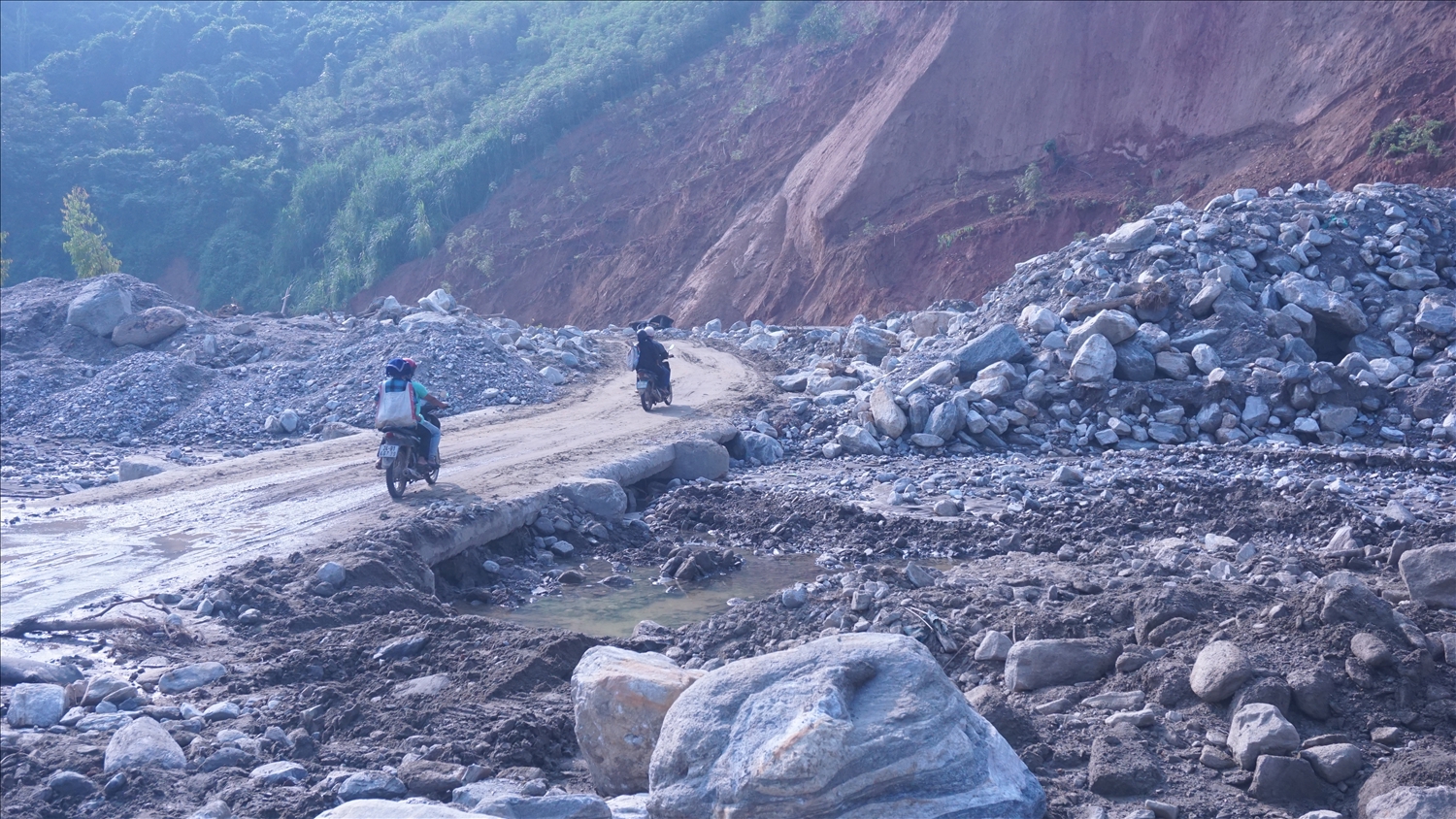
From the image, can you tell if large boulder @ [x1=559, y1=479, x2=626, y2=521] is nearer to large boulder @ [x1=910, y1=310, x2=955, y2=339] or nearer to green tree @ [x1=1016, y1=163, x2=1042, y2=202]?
large boulder @ [x1=910, y1=310, x2=955, y2=339]

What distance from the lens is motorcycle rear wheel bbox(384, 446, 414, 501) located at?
33.4 ft

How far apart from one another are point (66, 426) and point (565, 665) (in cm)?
1312

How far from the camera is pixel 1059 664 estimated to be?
17.9ft

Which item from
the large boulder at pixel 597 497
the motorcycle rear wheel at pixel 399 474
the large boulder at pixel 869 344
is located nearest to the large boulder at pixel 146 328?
the motorcycle rear wheel at pixel 399 474

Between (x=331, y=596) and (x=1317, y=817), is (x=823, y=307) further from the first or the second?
(x=1317, y=817)

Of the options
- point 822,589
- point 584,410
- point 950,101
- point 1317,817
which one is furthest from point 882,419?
point 950,101

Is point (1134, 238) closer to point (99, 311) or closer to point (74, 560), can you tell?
point (74, 560)

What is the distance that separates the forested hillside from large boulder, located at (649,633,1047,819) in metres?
39.8

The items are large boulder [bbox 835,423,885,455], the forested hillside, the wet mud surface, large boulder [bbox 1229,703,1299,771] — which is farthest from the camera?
the forested hillside

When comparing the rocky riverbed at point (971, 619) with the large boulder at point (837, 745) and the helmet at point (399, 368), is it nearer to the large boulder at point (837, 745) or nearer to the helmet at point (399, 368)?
the large boulder at point (837, 745)

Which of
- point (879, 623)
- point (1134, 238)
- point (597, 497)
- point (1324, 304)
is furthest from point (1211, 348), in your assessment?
point (879, 623)

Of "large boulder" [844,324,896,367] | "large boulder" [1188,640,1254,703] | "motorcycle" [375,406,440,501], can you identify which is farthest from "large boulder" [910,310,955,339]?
"large boulder" [1188,640,1254,703]

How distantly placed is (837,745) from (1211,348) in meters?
11.4

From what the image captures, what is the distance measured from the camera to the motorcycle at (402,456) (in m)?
10.1
